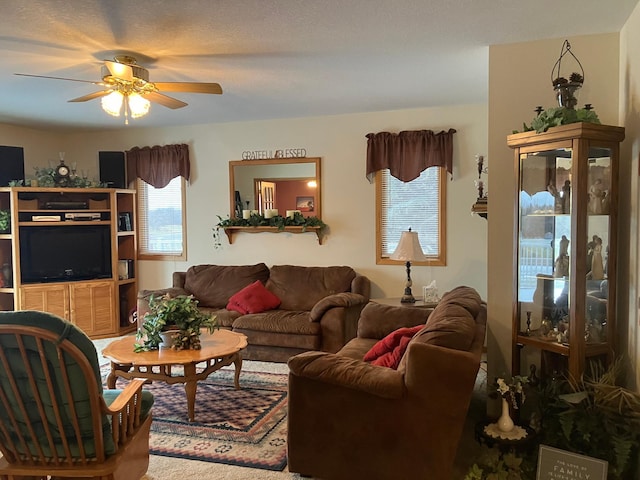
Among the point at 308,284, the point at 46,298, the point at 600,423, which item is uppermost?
the point at 308,284

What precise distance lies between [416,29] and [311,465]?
259 centimetres

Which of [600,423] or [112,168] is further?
[112,168]

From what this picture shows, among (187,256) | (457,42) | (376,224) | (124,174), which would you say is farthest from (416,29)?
(124,174)

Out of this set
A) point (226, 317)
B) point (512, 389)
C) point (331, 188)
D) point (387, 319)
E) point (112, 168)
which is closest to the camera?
point (512, 389)

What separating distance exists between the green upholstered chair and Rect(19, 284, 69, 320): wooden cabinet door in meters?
3.71

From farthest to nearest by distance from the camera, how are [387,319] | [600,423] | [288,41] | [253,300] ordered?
[253,300]
[387,319]
[288,41]
[600,423]

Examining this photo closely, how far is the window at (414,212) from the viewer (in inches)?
211

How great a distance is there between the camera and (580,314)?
2.81 m

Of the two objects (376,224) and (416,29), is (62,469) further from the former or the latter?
(376,224)

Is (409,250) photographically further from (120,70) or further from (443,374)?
(120,70)

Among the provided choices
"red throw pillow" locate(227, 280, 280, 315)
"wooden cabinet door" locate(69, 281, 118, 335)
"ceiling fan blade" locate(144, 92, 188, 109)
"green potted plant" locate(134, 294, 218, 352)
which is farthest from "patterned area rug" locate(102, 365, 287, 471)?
"ceiling fan blade" locate(144, 92, 188, 109)

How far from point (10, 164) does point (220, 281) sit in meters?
2.88

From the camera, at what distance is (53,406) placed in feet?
6.95

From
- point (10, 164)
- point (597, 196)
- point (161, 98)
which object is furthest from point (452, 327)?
point (10, 164)
